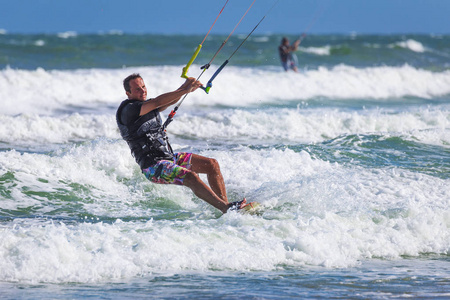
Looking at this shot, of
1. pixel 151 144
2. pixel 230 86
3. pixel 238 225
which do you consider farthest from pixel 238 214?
pixel 230 86

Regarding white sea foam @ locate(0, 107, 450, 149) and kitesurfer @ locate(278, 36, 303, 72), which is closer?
white sea foam @ locate(0, 107, 450, 149)

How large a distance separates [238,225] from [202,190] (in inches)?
19.2

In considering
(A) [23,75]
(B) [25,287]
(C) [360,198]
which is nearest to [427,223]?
(C) [360,198]

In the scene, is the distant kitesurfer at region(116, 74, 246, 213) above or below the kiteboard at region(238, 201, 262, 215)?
above

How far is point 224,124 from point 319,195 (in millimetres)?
6958

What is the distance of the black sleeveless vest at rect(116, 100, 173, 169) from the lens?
20.9 feet

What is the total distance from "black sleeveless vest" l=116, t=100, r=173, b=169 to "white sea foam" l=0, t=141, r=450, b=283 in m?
0.65

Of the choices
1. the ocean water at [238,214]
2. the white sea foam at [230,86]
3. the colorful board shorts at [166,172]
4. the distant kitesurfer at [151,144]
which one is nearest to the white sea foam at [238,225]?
the ocean water at [238,214]

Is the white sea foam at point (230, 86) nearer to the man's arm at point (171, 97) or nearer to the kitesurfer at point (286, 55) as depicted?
the kitesurfer at point (286, 55)

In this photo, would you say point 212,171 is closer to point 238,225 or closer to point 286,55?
point 238,225

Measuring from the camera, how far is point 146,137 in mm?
6418

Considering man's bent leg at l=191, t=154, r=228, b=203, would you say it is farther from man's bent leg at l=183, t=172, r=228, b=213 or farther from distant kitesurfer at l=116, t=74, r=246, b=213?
man's bent leg at l=183, t=172, r=228, b=213

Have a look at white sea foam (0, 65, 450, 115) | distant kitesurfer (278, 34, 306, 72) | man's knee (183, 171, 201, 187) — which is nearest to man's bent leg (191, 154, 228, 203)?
man's knee (183, 171, 201, 187)

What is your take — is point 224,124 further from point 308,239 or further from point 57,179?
point 308,239
